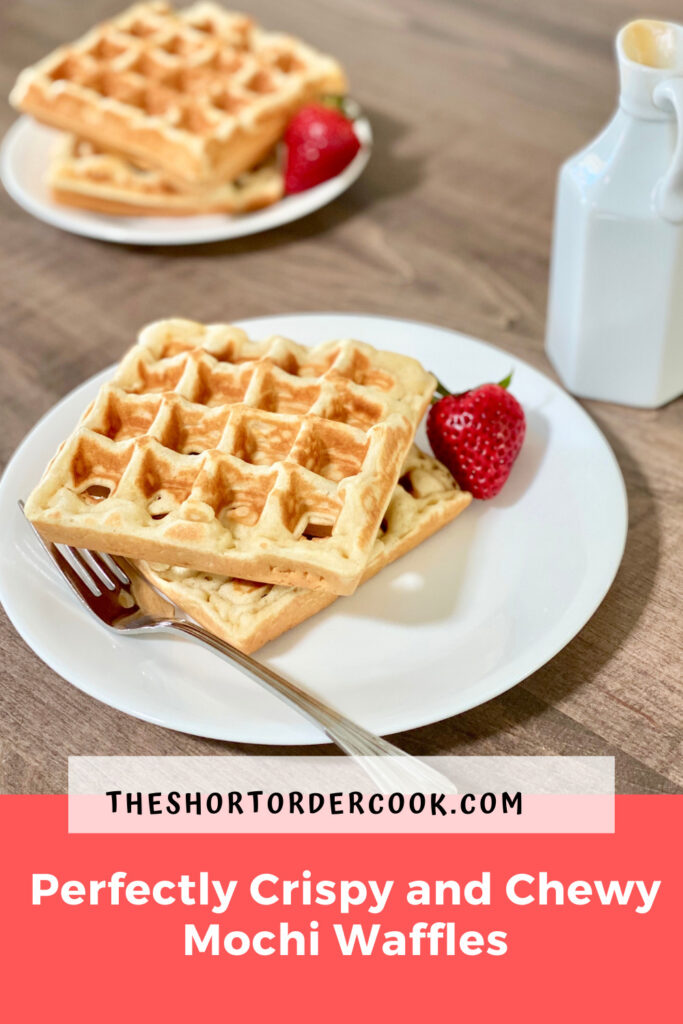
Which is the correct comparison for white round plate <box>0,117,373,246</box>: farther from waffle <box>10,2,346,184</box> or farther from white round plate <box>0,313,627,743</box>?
white round plate <box>0,313,627,743</box>

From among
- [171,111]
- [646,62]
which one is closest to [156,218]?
[171,111]

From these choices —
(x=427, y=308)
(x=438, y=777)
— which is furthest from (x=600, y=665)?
(x=427, y=308)

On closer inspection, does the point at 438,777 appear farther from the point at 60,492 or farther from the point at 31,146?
the point at 31,146

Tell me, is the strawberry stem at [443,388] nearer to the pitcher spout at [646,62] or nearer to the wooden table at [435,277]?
the wooden table at [435,277]

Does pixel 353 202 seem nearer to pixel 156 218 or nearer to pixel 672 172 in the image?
pixel 156 218

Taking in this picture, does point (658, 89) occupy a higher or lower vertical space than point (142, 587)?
higher
